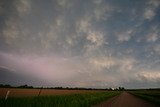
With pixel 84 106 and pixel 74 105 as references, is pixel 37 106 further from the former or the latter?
pixel 84 106

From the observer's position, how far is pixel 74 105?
64.6 ft

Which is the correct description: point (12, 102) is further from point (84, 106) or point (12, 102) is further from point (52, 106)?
point (84, 106)

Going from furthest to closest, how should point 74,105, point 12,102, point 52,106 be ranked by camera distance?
point 74,105 → point 52,106 → point 12,102

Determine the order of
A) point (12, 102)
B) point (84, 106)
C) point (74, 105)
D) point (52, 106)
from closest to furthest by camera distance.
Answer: point (12, 102) < point (52, 106) < point (74, 105) < point (84, 106)

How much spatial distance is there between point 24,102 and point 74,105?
5.73m

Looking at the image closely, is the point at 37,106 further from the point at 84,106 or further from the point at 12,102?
the point at 84,106

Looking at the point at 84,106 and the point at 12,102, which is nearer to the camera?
the point at 12,102

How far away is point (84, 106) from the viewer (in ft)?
71.1

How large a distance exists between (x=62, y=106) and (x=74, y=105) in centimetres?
252

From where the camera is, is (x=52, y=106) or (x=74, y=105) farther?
(x=74, y=105)

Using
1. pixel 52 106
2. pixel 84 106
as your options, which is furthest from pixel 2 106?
pixel 84 106

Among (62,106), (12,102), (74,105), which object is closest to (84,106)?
(74,105)

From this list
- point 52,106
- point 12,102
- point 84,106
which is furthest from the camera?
point 84,106

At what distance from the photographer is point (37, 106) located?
15.8 meters
